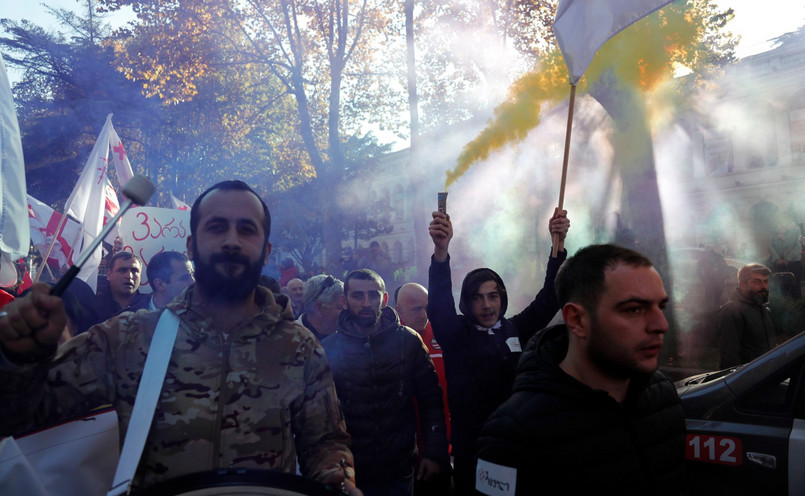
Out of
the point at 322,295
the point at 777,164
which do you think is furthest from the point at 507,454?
the point at 777,164

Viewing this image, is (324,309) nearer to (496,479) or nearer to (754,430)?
(754,430)

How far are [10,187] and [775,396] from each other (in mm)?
3792

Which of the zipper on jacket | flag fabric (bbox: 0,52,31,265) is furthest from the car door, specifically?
flag fabric (bbox: 0,52,31,265)

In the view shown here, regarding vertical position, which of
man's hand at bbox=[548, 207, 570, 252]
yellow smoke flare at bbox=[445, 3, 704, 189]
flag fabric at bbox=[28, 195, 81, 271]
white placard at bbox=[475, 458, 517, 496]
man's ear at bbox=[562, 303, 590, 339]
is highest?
yellow smoke flare at bbox=[445, 3, 704, 189]

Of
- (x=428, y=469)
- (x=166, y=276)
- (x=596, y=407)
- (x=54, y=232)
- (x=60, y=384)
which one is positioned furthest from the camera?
(x=54, y=232)

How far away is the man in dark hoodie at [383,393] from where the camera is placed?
144 inches

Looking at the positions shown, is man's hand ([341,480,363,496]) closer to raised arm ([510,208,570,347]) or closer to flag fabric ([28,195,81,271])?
raised arm ([510,208,570,347])

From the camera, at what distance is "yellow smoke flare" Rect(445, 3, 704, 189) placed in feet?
Result: 32.7

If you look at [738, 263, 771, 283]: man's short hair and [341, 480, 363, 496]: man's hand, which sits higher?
[738, 263, 771, 283]: man's short hair

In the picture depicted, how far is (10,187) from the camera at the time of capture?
233 cm

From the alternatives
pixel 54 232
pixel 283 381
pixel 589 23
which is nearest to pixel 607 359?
pixel 283 381

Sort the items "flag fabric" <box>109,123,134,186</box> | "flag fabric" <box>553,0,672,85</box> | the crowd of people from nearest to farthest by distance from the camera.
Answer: the crowd of people, "flag fabric" <box>553,0,672,85</box>, "flag fabric" <box>109,123,134,186</box>

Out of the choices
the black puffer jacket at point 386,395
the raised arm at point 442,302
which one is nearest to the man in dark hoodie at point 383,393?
the black puffer jacket at point 386,395

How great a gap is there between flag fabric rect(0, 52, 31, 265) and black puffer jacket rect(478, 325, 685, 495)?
6.02 ft
